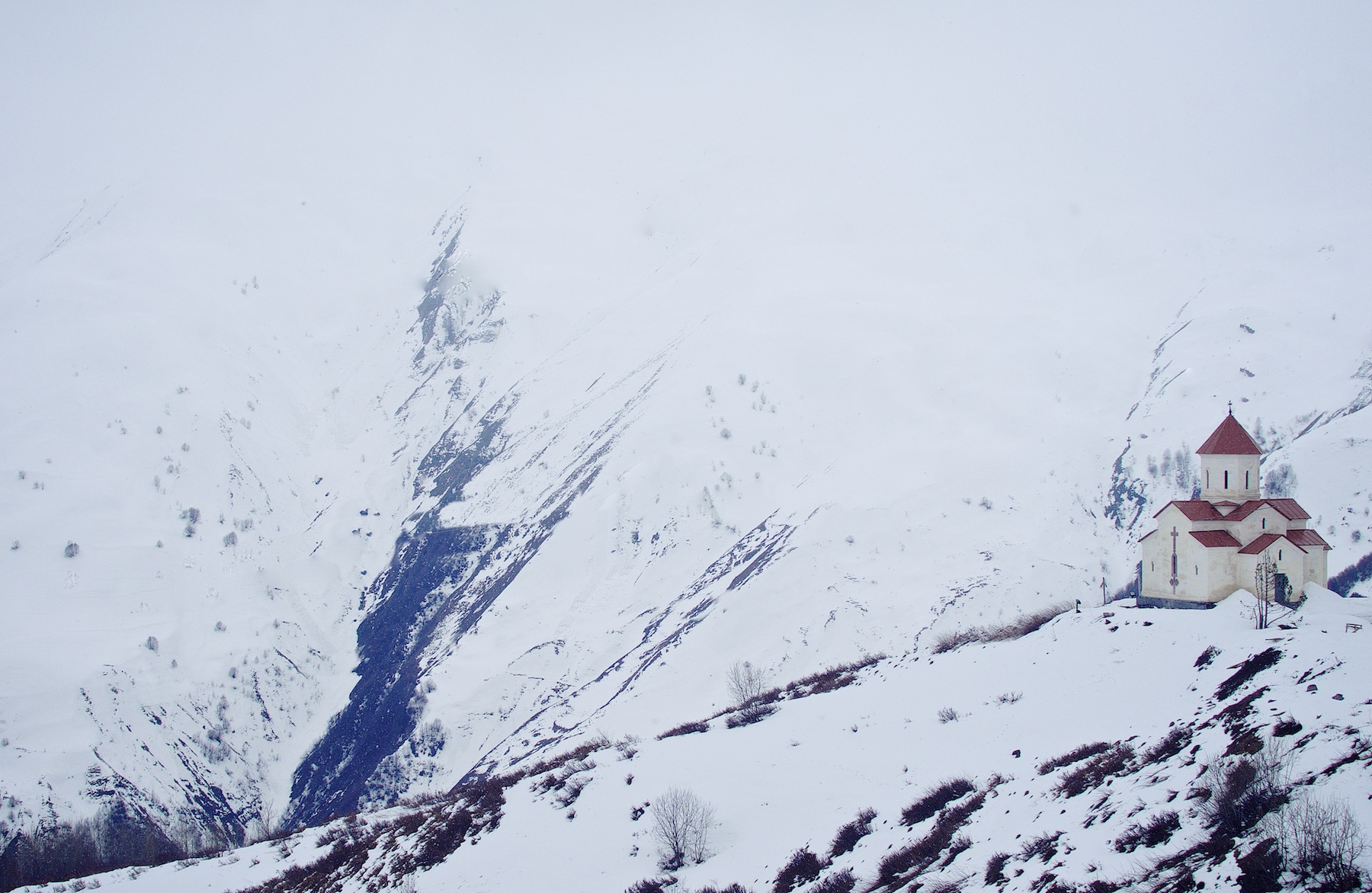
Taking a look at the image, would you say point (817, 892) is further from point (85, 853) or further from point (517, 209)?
point (517, 209)

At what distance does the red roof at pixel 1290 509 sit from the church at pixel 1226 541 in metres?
0.03

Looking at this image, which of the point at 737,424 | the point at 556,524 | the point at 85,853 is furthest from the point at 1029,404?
the point at 85,853

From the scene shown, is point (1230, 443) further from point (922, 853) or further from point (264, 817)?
point (264, 817)

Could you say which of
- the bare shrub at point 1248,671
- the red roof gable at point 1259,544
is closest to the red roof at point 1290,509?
the red roof gable at point 1259,544

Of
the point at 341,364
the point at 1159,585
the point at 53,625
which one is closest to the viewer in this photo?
the point at 1159,585

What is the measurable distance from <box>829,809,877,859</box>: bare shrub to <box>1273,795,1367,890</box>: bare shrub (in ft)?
26.7

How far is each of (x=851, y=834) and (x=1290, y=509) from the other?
2231 centimetres

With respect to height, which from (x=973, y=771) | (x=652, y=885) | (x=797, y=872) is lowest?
(x=652, y=885)

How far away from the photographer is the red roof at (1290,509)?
2834cm

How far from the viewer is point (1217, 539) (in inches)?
1091

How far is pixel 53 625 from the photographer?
56.6m

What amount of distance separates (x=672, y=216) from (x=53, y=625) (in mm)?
76110

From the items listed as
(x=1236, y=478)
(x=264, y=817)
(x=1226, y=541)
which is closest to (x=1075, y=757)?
(x=1226, y=541)

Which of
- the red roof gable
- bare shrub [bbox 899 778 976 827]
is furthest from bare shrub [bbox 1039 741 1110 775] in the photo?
the red roof gable
